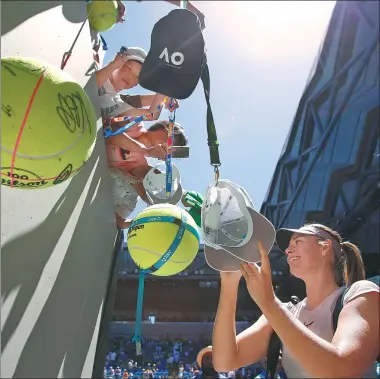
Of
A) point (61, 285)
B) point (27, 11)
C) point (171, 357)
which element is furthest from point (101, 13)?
point (171, 357)

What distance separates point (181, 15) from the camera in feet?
5.40

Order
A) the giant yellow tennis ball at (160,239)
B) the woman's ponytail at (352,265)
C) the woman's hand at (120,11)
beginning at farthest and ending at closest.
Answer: the woman's hand at (120,11), the giant yellow tennis ball at (160,239), the woman's ponytail at (352,265)

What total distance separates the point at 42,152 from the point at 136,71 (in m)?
1.20

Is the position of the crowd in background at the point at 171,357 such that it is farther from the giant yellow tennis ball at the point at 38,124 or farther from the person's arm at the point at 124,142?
the giant yellow tennis ball at the point at 38,124

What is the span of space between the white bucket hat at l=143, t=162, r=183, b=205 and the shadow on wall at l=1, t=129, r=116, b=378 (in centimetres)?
41

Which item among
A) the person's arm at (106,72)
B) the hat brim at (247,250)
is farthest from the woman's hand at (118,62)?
the hat brim at (247,250)

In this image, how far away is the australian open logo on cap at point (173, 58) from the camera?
165cm

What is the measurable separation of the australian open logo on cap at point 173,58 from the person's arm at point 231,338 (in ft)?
2.90

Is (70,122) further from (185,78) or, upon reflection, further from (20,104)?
(185,78)

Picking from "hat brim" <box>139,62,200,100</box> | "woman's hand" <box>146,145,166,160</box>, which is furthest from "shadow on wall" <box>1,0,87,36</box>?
"woman's hand" <box>146,145,166,160</box>

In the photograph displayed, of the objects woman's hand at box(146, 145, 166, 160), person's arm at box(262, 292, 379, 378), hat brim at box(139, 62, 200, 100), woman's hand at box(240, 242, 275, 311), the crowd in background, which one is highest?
hat brim at box(139, 62, 200, 100)

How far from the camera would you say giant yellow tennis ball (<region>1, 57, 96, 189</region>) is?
46.2 inches

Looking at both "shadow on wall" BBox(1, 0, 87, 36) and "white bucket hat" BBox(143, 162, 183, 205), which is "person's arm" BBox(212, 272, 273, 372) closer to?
"white bucket hat" BBox(143, 162, 183, 205)

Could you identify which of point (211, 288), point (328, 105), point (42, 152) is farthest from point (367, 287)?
point (211, 288)
